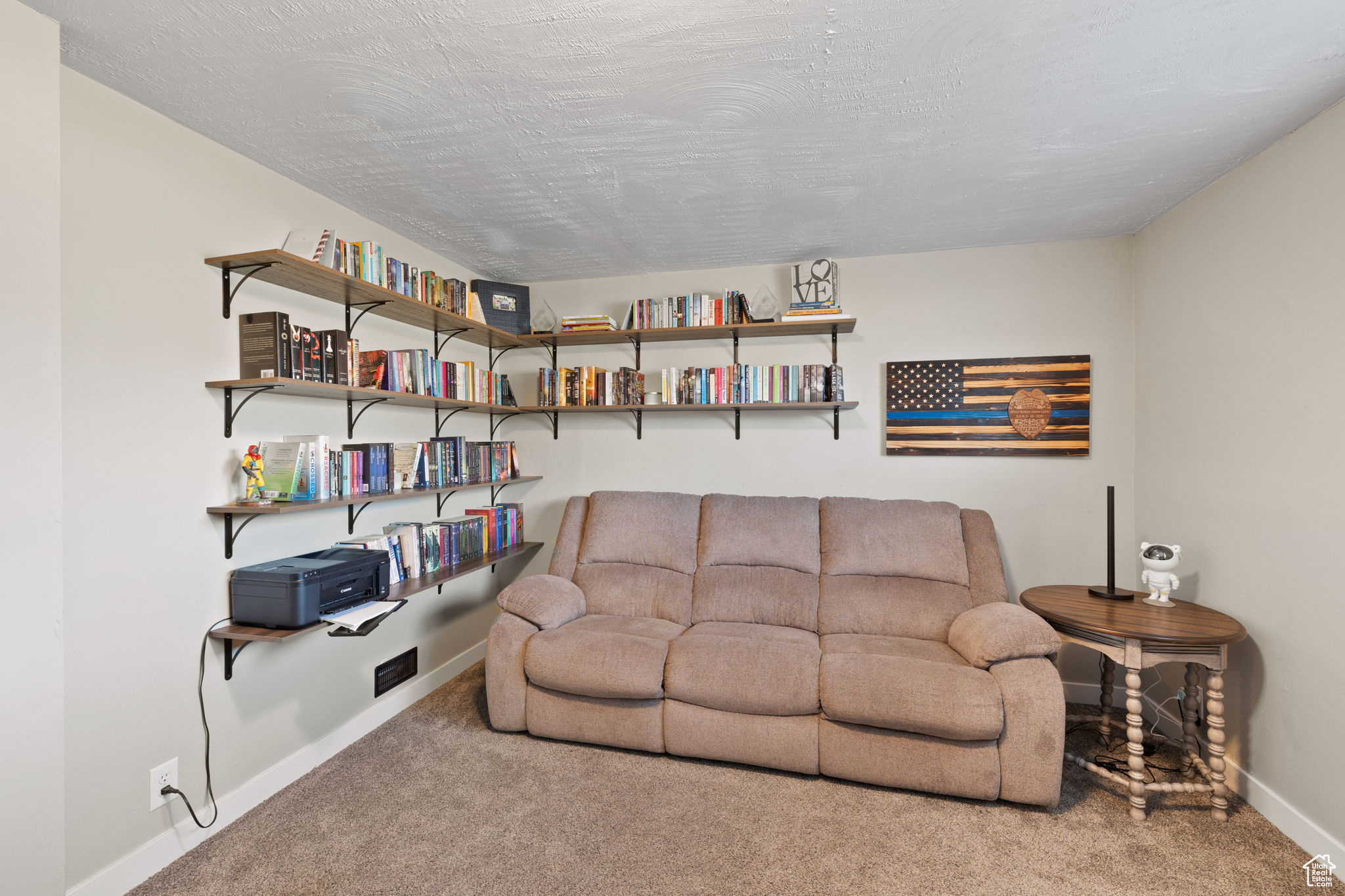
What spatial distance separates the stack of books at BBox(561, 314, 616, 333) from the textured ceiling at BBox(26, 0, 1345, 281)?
78 cm

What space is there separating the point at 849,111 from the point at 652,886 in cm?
239

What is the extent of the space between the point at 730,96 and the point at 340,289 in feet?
5.48

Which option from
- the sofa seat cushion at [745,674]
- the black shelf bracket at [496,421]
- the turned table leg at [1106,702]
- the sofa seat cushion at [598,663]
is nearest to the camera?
the sofa seat cushion at [745,674]

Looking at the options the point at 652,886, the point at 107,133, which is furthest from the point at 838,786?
the point at 107,133

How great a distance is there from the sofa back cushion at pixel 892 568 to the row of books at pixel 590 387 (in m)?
1.25

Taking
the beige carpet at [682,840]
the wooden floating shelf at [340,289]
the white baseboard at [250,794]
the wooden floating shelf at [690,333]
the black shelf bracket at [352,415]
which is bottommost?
the beige carpet at [682,840]

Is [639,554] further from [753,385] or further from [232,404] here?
[232,404]

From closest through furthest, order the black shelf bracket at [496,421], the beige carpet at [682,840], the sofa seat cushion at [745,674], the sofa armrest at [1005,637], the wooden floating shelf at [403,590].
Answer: the beige carpet at [682,840]
the wooden floating shelf at [403,590]
the sofa armrest at [1005,637]
the sofa seat cushion at [745,674]
the black shelf bracket at [496,421]

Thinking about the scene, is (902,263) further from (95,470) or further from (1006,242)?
(95,470)

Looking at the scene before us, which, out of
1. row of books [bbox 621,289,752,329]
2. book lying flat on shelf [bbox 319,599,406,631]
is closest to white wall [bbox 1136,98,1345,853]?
row of books [bbox 621,289,752,329]

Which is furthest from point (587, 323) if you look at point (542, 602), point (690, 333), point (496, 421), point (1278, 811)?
point (1278, 811)

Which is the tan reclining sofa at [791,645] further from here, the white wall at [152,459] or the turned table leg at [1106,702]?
the white wall at [152,459]

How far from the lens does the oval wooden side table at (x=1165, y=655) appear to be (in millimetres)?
1987

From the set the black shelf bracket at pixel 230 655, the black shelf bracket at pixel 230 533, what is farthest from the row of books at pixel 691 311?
the black shelf bracket at pixel 230 655
